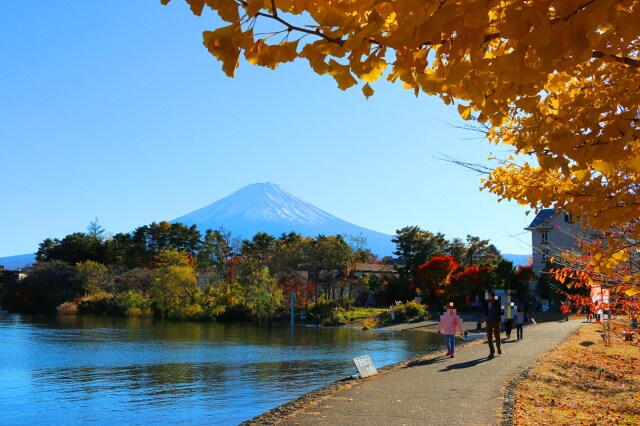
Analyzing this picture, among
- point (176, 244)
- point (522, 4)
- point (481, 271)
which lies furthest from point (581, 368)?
point (176, 244)

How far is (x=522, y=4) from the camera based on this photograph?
165cm

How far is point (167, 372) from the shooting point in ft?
51.2

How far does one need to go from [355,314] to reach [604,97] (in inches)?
1467

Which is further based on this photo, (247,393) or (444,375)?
(247,393)

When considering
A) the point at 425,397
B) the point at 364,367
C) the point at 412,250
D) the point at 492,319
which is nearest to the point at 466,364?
the point at 492,319

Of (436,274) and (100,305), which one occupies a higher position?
(436,274)

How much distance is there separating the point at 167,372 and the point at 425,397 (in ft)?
33.4

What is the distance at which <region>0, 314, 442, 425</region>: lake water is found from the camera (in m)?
10.8

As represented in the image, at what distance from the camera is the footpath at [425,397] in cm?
633

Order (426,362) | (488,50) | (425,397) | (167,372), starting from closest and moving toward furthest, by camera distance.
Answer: (488,50) → (425,397) → (426,362) → (167,372)

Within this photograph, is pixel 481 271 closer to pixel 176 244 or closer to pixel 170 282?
pixel 170 282

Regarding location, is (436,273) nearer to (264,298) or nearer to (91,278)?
(264,298)

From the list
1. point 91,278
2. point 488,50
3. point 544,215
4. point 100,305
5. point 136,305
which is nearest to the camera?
point 488,50

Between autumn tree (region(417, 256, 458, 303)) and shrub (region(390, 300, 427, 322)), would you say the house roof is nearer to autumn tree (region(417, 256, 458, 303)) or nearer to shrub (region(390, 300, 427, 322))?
autumn tree (region(417, 256, 458, 303))
